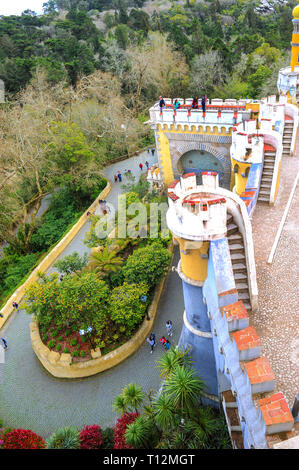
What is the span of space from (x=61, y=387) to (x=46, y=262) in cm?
922

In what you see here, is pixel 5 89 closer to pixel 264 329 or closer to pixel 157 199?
pixel 157 199

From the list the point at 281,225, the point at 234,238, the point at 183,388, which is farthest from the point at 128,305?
the point at 234,238

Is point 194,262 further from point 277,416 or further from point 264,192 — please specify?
point 264,192

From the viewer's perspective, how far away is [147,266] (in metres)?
18.7

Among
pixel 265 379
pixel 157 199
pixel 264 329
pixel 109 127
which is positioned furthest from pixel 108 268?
pixel 109 127

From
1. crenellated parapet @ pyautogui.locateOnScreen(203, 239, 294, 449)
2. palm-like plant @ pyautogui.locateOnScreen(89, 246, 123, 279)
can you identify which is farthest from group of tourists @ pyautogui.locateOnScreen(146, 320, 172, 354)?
crenellated parapet @ pyautogui.locateOnScreen(203, 239, 294, 449)

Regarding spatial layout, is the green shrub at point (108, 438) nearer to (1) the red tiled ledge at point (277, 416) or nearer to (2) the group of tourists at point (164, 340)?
(2) the group of tourists at point (164, 340)

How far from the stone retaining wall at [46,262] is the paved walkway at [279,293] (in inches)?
613

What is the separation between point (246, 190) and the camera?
12.2 m

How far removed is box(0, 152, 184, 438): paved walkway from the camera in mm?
16000

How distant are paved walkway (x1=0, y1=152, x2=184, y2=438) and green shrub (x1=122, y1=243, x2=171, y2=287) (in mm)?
2576

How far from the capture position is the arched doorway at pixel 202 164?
77.2 feet

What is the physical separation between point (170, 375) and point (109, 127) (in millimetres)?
29065
